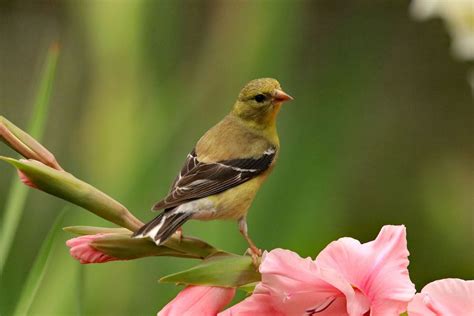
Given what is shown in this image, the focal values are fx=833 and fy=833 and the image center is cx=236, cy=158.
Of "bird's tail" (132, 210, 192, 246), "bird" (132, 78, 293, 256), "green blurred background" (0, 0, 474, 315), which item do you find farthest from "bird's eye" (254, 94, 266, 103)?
"green blurred background" (0, 0, 474, 315)

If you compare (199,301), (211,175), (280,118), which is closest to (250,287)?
(199,301)

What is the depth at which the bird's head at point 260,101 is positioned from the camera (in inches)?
20.5

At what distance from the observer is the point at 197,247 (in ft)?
1.16

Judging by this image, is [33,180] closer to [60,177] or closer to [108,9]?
[60,177]

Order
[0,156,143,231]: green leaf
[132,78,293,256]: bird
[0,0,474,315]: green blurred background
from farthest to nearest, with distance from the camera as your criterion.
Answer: [0,0,474,315]: green blurred background, [132,78,293,256]: bird, [0,156,143,231]: green leaf

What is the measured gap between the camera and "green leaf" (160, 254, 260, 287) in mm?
332

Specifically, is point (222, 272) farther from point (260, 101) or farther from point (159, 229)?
point (260, 101)

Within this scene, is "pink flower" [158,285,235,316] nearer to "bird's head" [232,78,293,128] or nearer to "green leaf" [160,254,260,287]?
"green leaf" [160,254,260,287]

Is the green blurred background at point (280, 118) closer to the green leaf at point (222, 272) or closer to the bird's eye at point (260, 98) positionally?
the bird's eye at point (260, 98)

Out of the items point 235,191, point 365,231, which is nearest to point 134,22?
point 365,231

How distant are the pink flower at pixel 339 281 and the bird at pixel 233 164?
0.28ft

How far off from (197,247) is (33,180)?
8 cm

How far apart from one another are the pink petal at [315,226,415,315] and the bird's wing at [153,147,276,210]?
0.13m

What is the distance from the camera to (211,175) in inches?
19.7
